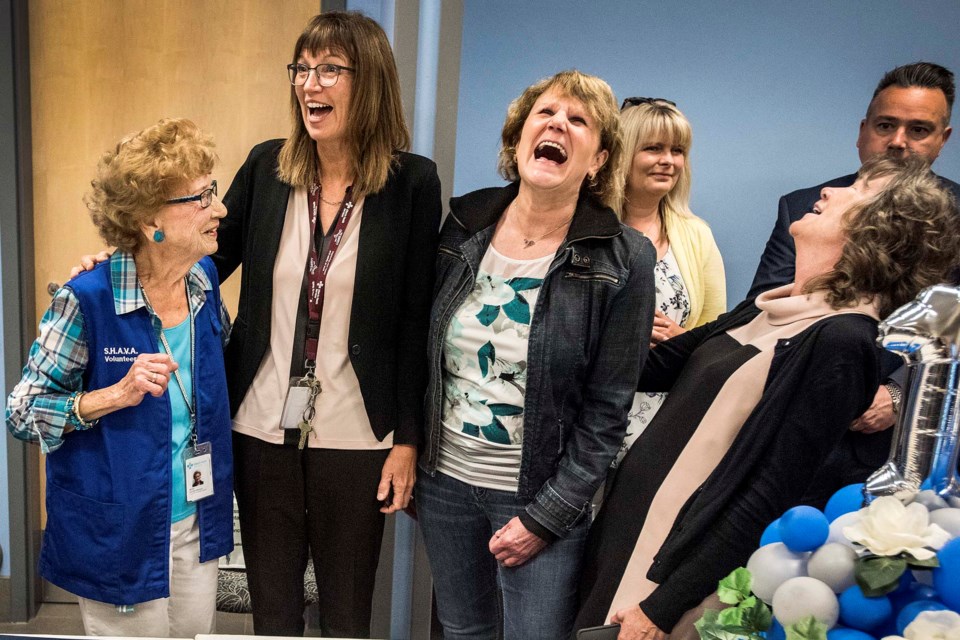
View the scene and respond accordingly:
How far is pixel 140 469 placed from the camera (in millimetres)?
1658

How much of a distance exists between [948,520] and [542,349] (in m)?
0.90

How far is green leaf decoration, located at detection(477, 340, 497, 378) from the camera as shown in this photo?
1738 millimetres

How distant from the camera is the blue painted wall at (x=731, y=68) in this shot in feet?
8.70

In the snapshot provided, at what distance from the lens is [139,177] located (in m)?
1.63

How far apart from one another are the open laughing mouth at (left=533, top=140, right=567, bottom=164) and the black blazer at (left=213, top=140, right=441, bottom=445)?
290mm

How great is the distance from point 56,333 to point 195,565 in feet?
1.84

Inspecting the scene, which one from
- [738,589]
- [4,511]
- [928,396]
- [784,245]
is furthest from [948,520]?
[4,511]

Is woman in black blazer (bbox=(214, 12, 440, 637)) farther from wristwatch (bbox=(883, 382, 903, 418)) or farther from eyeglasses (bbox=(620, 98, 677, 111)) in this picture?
wristwatch (bbox=(883, 382, 903, 418))

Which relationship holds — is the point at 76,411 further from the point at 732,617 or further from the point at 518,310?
the point at 732,617

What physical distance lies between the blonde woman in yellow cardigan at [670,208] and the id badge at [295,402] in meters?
0.99

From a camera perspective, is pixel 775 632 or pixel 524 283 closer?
pixel 775 632

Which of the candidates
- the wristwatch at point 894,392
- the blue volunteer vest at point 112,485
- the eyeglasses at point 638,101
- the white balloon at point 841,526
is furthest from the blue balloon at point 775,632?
the eyeglasses at point 638,101

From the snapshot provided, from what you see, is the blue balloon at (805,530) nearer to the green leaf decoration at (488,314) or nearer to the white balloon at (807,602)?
the white balloon at (807,602)

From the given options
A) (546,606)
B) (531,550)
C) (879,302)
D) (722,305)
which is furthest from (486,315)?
(722,305)
